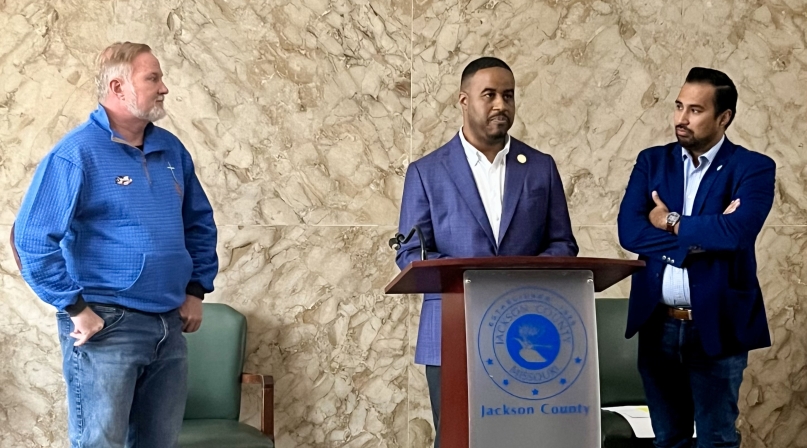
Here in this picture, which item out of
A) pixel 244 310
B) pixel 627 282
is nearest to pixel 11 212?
pixel 244 310

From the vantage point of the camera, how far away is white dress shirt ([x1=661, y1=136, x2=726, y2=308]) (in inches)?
120

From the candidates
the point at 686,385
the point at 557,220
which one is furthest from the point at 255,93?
the point at 686,385

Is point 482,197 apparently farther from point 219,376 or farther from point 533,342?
point 219,376

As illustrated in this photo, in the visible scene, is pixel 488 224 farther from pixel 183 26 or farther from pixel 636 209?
pixel 183 26

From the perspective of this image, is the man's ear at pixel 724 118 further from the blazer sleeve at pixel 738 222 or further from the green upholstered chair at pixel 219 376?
the green upholstered chair at pixel 219 376

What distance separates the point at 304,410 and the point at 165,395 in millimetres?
1415

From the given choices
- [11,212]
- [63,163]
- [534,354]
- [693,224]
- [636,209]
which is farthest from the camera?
[11,212]

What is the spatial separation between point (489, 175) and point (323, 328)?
158 cm

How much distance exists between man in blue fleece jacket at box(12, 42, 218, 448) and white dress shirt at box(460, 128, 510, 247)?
1.02 meters

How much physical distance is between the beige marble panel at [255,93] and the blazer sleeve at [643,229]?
4.62 feet

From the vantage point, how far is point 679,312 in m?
3.06

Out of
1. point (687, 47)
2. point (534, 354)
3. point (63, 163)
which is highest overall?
point (687, 47)

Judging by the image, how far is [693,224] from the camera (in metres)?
3.03

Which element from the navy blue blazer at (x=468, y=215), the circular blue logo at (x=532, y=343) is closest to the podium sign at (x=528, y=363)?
the circular blue logo at (x=532, y=343)
